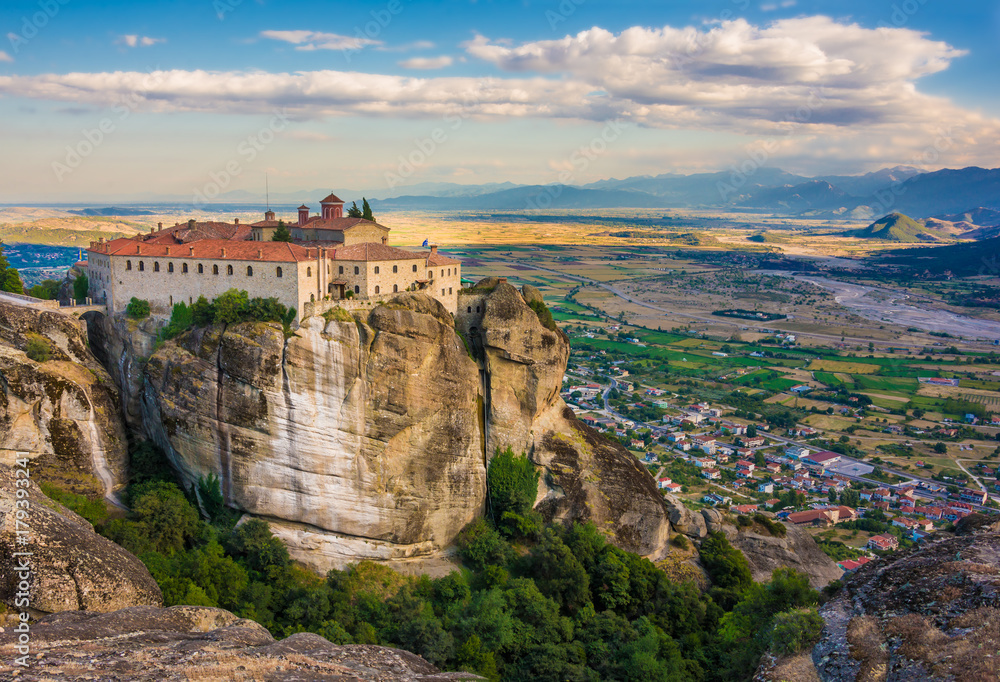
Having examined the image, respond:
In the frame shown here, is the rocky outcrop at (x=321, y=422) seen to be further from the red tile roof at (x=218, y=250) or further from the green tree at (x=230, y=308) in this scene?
the red tile roof at (x=218, y=250)

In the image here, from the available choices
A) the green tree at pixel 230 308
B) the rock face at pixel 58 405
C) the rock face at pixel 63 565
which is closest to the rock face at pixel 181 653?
the rock face at pixel 63 565

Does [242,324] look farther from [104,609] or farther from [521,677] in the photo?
[521,677]

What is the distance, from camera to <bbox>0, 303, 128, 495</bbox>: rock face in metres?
39.0

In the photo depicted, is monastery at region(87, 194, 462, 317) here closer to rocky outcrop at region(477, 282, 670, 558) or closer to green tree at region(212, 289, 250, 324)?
green tree at region(212, 289, 250, 324)

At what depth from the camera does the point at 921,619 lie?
20516 mm

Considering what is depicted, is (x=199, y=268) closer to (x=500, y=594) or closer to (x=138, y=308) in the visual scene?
(x=138, y=308)

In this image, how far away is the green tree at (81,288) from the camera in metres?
49.3

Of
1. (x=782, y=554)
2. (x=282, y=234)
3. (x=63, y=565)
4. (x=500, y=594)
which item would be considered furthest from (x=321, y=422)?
(x=782, y=554)

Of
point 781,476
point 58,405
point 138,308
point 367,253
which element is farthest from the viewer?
point 781,476

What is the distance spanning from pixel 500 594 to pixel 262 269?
2221 cm

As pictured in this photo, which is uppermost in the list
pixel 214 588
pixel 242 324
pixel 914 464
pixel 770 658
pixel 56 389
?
pixel 242 324

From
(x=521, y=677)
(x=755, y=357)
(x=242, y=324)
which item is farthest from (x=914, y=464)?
(x=242, y=324)

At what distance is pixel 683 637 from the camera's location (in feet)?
130

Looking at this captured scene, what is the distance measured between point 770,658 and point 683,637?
18061mm
